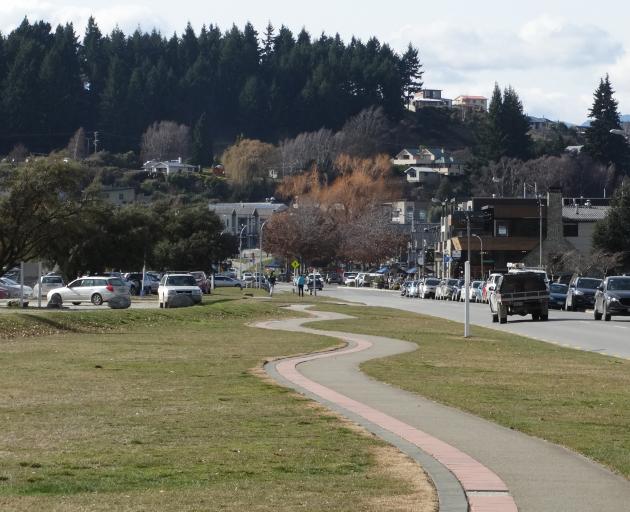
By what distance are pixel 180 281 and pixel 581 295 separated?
18515 millimetres

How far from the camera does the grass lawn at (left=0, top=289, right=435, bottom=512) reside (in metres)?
11.2

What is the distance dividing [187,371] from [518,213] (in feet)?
360

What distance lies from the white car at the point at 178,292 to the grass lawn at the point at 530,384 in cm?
2346

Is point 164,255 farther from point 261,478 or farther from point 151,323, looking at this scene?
point 261,478

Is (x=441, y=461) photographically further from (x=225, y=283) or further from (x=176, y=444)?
(x=225, y=283)

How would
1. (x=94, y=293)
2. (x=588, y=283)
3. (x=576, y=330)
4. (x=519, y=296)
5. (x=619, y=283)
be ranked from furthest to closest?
1. (x=588, y=283)
2. (x=94, y=293)
3. (x=619, y=283)
4. (x=519, y=296)
5. (x=576, y=330)

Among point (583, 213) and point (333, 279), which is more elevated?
point (583, 213)

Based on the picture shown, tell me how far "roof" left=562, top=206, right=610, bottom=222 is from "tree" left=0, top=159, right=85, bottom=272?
8227cm

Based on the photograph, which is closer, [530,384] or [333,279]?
[530,384]

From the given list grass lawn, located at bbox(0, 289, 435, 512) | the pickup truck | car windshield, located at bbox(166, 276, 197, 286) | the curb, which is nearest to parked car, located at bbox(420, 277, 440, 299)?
car windshield, located at bbox(166, 276, 197, 286)

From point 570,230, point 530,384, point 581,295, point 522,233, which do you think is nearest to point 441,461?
point 530,384

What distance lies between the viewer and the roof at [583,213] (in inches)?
5157

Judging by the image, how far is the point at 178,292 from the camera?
62719 mm

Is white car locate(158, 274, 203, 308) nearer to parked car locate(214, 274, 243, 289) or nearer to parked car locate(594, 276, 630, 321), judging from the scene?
parked car locate(594, 276, 630, 321)
